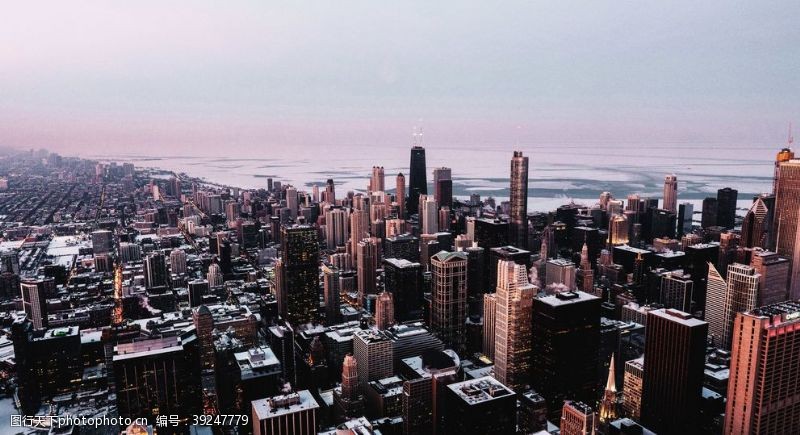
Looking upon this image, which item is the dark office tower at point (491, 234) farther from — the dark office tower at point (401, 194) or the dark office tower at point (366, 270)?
the dark office tower at point (401, 194)

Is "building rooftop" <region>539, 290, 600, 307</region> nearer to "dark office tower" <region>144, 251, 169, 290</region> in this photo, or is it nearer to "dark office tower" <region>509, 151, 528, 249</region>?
"dark office tower" <region>509, 151, 528, 249</region>

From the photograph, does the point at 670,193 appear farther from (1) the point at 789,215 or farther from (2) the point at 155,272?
(2) the point at 155,272

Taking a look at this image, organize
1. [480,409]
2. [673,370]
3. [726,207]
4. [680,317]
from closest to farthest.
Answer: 1. [480,409]
2. [673,370]
3. [680,317]
4. [726,207]

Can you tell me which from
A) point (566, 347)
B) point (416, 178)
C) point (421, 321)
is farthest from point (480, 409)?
point (416, 178)

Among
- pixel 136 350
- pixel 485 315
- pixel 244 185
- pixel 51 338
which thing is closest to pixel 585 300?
pixel 485 315

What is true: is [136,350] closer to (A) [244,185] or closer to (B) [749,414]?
(B) [749,414]
